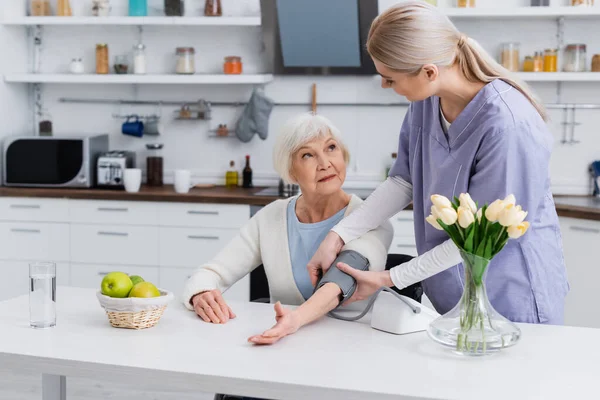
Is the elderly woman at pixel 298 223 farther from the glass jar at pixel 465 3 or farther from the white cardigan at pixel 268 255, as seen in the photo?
the glass jar at pixel 465 3

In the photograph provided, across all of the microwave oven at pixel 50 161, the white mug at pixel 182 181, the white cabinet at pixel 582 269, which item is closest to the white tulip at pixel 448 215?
the white cabinet at pixel 582 269

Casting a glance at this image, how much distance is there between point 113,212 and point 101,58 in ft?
3.33

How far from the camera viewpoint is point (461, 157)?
2014 millimetres

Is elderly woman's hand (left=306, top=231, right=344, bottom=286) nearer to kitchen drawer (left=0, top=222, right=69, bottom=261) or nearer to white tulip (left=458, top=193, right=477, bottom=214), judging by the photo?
white tulip (left=458, top=193, right=477, bottom=214)

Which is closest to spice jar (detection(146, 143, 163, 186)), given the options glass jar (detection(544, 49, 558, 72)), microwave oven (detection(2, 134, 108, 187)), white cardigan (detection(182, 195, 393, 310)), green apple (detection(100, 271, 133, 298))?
microwave oven (detection(2, 134, 108, 187))

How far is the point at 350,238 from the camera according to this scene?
86.4 inches

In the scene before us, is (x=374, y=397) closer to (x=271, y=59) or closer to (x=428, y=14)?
(x=428, y=14)

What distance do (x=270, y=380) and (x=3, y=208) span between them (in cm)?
343

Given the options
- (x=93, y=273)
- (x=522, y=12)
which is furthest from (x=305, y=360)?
(x=522, y=12)

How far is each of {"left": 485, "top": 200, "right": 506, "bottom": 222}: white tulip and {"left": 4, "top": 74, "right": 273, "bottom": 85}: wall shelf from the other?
10.2ft

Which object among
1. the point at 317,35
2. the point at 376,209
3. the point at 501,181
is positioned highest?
the point at 317,35

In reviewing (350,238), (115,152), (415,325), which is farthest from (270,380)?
(115,152)

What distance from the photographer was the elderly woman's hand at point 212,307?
2.04 m

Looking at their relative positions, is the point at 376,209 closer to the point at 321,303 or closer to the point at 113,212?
the point at 321,303
